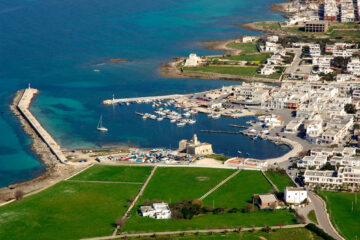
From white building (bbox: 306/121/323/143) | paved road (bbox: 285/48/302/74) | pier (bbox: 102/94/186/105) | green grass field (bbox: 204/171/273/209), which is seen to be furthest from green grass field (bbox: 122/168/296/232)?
paved road (bbox: 285/48/302/74)

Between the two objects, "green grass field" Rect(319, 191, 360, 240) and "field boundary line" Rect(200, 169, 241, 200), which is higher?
"field boundary line" Rect(200, 169, 241, 200)

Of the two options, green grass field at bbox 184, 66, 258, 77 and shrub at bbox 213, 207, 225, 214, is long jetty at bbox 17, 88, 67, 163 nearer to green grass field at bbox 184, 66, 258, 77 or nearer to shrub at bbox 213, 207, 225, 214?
shrub at bbox 213, 207, 225, 214

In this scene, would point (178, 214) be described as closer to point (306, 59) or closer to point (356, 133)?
point (356, 133)

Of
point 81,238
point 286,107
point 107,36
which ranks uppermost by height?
point 107,36

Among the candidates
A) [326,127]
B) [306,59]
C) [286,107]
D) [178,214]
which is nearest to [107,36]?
[306,59]

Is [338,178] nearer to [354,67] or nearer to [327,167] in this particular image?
[327,167]
